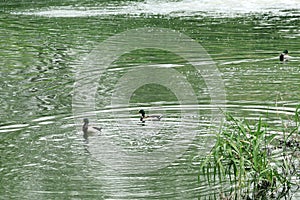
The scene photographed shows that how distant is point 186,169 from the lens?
350 inches

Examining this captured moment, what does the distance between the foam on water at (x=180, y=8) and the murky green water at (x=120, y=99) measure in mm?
293

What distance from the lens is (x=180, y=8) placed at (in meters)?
26.1

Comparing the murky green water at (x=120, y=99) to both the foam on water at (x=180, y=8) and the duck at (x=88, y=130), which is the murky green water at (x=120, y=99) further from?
the foam on water at (x=180, y=8)

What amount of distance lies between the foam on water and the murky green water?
0.29 meters

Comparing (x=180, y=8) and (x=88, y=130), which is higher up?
(x=180, y=8)

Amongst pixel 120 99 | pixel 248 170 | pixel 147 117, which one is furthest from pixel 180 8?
pixel 248 170

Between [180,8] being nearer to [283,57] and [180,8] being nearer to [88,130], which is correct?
[283,57]

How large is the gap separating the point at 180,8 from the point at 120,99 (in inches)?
546

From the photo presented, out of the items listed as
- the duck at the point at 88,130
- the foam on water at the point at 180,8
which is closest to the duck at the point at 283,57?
the duck at the point at 88,130

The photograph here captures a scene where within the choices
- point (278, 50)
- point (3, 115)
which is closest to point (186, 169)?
point (3, 115)

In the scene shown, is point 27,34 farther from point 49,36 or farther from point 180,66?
point 180,66

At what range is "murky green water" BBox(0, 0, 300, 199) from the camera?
8641mm

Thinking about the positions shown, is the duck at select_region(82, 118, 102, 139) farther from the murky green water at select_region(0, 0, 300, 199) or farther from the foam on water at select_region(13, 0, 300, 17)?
the foam on water at select_region(13, 0, 300, 17)

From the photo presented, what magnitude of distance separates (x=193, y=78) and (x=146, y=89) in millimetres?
1252
